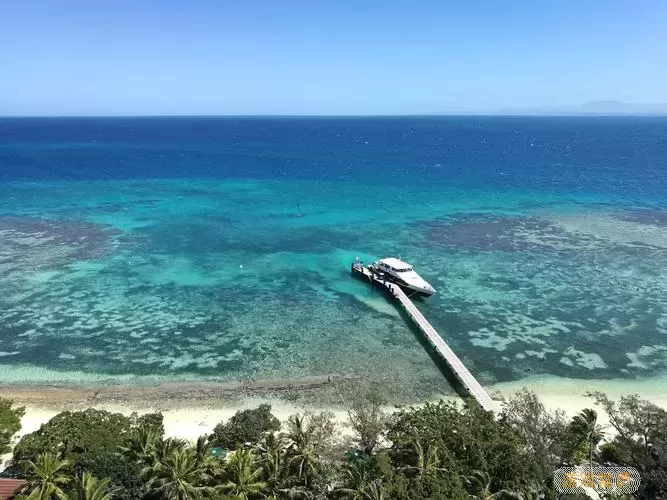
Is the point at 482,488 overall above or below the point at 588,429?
below

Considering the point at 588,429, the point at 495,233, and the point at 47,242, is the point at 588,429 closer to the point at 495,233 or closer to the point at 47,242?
the point at 495,233

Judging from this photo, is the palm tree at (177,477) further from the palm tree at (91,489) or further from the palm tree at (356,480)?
the palm tree at (356,480)

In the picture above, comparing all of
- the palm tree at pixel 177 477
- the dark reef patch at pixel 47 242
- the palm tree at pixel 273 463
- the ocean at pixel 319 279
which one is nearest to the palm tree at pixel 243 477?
the palm tree at pixel 273 463

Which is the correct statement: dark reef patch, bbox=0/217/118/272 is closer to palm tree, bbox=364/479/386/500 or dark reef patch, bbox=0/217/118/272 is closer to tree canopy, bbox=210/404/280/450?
tree canopy, bbox=210/404/280/450

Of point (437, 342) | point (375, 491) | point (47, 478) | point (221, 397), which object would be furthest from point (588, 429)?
point (47, 478)

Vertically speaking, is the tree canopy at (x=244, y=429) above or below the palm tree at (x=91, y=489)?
below

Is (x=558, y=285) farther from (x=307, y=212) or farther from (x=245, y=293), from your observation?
(x=307, y=212)

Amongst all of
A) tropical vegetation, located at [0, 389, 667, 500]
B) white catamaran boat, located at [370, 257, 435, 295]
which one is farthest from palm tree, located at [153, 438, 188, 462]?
white catamaran boat, located at [370, 257, 435, 295]

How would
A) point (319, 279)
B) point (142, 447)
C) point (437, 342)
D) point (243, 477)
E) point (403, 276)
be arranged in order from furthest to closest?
1. point (319, 279)
2. point (403, 276)
3. point (437, 342)
4. point (142, 447)
5. point (243, 477)
